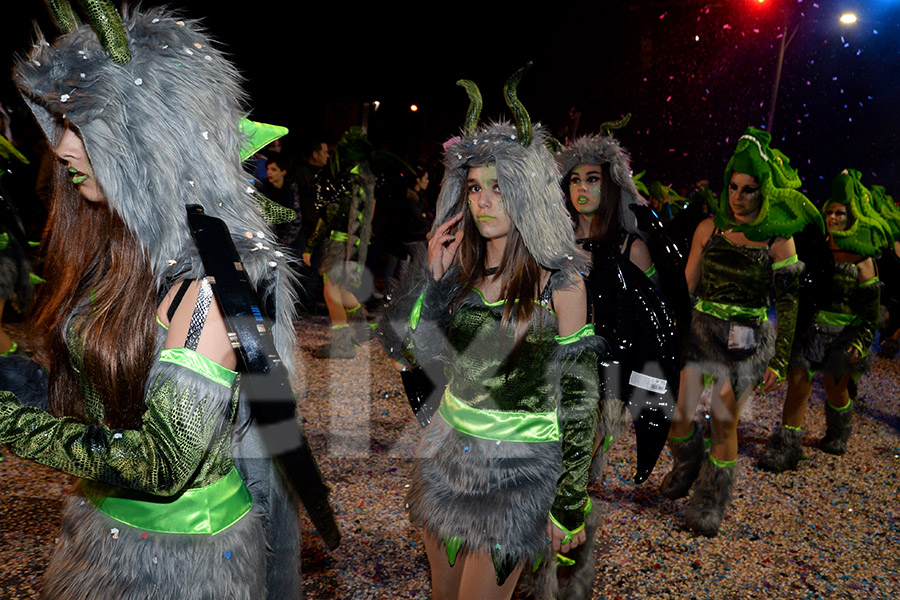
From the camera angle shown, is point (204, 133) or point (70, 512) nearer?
point (204, 133)

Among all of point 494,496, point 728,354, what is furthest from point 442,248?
point 728,354

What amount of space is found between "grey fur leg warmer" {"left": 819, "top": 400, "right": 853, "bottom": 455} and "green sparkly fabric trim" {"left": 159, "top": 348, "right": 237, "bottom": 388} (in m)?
5.84

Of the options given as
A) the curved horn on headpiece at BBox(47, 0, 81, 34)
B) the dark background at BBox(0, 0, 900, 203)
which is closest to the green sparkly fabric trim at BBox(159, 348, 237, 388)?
the curved horn on headpiece at BBox(47, 0, 81, 34)

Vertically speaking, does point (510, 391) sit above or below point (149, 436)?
below

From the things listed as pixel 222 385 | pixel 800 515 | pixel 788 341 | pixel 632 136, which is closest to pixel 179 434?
pixel 222 385

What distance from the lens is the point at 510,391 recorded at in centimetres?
222

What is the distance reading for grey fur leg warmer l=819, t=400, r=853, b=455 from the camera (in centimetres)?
545

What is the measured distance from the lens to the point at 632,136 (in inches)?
719

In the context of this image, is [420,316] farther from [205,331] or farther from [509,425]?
[205,331]

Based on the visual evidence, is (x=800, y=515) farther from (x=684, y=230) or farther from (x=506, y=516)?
(x=684, y=230)

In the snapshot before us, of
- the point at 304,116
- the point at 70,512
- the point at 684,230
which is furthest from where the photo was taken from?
the point at 304,116

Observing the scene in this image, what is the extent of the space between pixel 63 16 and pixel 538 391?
1762 mm

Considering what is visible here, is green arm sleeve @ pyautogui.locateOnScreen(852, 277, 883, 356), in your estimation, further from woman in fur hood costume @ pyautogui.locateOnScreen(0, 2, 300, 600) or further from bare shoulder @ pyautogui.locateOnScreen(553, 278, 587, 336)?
woman in fur hood costume @ pyautogui.locateOnScreen(0, 2, 300, 600)

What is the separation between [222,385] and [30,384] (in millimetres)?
677
